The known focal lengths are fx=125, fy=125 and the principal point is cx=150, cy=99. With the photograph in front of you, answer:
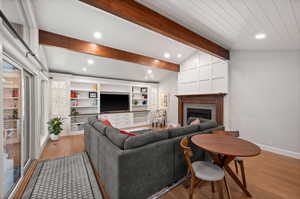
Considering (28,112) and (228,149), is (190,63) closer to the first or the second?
(228,149)

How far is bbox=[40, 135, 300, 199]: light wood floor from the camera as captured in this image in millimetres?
1835

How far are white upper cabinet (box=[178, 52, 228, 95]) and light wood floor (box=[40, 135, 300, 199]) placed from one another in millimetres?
2207

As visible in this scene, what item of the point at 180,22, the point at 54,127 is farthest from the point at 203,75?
the point at 54,127

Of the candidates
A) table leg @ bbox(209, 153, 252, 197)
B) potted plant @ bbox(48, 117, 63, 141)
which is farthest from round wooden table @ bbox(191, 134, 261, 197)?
potted plant @ bbox(48, 117, 63, 141)

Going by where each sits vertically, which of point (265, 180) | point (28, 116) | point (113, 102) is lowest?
point (265, 180)

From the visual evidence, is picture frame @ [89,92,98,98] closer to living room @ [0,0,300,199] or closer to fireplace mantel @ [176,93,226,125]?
living room @ [0,0,300,199]

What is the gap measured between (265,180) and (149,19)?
3448 mm

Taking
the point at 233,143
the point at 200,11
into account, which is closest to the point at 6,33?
the point at 200,11

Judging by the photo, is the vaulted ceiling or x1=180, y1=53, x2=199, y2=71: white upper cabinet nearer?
the vaulted ceiling

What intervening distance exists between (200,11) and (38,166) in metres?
4.23

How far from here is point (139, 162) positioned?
162 cm

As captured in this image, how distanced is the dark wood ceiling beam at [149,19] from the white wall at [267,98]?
1617 mm

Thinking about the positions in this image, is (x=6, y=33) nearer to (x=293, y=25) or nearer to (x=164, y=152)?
(x=164, y=152)

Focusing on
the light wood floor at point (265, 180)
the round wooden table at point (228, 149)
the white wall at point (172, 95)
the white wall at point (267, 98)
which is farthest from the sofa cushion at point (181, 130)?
the white wall at point (172, 95)
